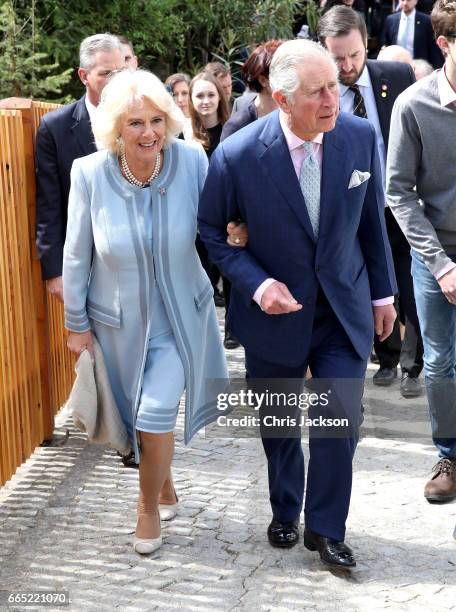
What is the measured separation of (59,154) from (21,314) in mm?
907

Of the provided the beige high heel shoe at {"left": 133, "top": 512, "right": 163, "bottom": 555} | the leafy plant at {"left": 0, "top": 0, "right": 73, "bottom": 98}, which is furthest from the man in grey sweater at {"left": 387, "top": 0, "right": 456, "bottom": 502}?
the leafy plant at {"left": 0, "top": 0, "right": 73, "bottom": 98}

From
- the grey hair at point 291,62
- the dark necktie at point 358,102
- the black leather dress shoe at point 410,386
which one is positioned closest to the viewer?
the grey hair at point 291,62

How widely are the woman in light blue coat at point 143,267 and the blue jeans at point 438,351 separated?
3.84 ft

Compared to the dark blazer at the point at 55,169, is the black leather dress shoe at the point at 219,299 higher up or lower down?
Answer: lower down

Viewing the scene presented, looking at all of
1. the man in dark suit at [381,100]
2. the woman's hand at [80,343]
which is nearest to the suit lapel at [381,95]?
the man in dark suit at [381,100]

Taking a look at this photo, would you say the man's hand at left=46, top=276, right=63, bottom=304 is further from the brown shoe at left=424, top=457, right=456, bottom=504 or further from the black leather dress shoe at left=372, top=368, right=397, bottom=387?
the black leather dress shoe at left=372, top=368, right=397, bottom=387

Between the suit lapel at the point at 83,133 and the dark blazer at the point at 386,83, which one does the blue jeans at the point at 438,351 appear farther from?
the suit lapel at the point at 83,133

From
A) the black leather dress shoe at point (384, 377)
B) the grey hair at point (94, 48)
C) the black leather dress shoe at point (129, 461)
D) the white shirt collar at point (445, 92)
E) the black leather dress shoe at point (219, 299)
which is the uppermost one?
the grey hair at point (94, 48)

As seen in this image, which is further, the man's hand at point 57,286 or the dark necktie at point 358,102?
the dark necktie at point 358,102

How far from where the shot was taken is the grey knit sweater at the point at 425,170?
17.5ft

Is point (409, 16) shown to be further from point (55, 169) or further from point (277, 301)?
point (277, 301)

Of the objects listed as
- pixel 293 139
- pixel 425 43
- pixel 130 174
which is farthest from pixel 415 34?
pixel 293 139

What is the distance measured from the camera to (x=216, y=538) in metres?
5.12

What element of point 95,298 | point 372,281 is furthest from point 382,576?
point 95,298
